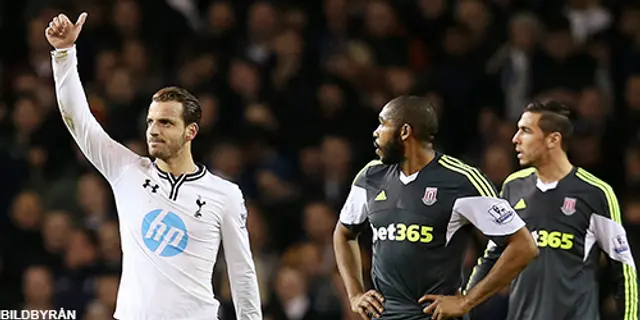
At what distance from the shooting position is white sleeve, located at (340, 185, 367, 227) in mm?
6293

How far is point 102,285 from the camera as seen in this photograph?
353 inches

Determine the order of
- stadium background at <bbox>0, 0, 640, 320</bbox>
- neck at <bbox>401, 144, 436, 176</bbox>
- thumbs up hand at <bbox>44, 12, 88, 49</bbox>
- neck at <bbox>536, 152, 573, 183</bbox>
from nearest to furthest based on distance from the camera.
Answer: thumbs up hand at <bbox>44, 12, 88, 49</bbox>, neck at <bbox>401, 144, 436, 176</bbox>, neck at <bbox>536, 152, 573, 183</bbox>, stadium background at <bbox>0, 0, 640, 320</bbox>

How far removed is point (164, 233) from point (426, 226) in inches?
46.0

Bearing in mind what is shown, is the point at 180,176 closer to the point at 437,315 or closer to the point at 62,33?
the point at 62,33

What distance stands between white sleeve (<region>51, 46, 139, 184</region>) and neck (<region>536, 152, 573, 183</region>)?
7.02 feet

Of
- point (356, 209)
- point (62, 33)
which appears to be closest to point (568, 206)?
point (356, 209)

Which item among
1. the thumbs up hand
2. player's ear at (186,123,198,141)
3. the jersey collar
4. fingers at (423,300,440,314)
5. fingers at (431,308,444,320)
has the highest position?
the thumbs up hand

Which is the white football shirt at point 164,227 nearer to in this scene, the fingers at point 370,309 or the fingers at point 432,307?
the fingers at point 370,309

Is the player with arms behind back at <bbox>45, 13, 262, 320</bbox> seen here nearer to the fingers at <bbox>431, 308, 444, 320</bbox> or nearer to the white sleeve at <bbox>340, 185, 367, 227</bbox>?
the white sleeve at <bbox>340, 185, 367, 227</bbox>

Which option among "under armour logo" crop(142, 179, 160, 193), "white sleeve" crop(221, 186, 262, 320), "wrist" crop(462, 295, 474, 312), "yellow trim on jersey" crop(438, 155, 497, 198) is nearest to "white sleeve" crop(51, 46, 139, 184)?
"under armour logo" crop(142, 179, 160, 193)

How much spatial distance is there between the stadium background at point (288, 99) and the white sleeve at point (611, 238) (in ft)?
7.75

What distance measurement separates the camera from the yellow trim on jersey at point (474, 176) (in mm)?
5938

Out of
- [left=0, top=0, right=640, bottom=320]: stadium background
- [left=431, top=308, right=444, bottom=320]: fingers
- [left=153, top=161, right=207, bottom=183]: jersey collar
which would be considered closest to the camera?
[left=431, top=308, right=444, bottom=320]: fingers

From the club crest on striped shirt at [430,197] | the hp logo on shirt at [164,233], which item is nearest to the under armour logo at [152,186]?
the hp logo on shirt at [164,233]
